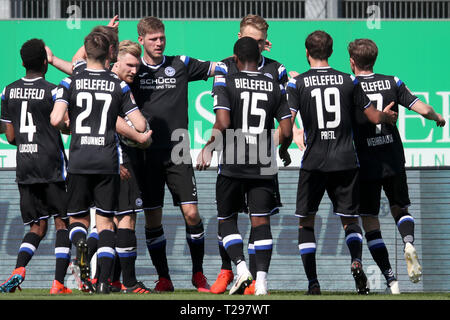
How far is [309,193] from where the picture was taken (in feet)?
25.8

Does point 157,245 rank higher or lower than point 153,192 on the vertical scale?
lower

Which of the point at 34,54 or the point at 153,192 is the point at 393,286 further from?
the point at 34,54

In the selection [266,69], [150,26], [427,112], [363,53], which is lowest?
[427,112]

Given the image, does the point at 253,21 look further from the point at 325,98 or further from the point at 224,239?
the point at 224,239

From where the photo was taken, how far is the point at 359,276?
25.3ft

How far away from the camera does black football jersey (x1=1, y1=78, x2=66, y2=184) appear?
8.15 metres

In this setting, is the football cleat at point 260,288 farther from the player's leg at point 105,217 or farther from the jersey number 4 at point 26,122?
the jersey number 4 at point 26,122

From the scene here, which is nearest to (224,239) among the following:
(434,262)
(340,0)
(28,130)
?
(28,130)

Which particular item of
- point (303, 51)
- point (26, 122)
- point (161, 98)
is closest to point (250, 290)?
point (161, 98)

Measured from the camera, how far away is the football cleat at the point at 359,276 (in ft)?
25.2

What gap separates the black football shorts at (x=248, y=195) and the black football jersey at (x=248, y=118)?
0.24 ft

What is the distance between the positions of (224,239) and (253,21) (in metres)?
1.91

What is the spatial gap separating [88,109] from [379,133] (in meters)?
2.46

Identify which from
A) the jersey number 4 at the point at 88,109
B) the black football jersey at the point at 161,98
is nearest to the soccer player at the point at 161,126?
the black football jersey at the point at 161,98
